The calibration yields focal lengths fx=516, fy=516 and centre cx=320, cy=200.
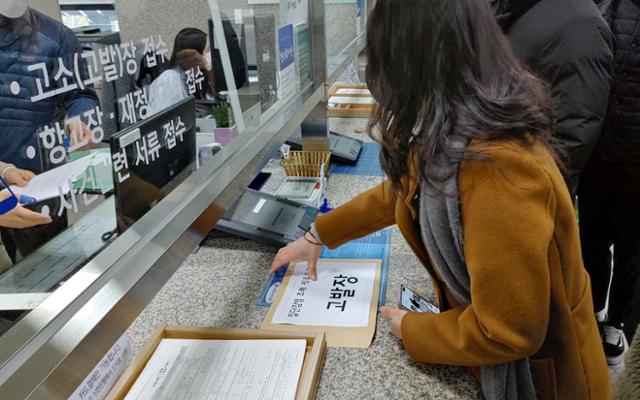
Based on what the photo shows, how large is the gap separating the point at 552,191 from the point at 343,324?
476 millimetres

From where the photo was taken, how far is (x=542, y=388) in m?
0.81

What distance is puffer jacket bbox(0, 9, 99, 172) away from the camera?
21.6 inches

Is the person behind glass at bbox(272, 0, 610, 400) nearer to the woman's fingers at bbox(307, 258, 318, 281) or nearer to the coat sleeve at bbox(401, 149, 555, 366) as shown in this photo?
the coat sleeve at bbox(401, 149, 555, 366)

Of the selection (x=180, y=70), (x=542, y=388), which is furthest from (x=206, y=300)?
(x=542, y=388)

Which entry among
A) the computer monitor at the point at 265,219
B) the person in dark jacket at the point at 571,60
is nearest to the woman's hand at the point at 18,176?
the computer monitor at the point at 265,219

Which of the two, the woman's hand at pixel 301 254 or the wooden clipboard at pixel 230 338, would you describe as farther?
the woman's hand at pixel 301 254

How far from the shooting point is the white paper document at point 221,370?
31.0 inches

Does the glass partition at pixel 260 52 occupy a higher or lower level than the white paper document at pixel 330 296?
higher

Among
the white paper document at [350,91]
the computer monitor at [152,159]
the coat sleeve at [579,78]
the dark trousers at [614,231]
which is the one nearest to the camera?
the computer monitor at [152,159]

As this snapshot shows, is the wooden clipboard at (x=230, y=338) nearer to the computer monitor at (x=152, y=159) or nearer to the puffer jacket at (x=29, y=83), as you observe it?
the computer monitor at (x=152, y=159)

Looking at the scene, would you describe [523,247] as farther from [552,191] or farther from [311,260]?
[311,260]

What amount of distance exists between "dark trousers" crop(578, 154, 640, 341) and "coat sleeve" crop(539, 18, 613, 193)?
1.70 feet

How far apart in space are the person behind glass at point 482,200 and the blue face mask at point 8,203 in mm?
508

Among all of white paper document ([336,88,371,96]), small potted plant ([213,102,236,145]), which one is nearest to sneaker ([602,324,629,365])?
small potted plant ([213,102,236,145])
